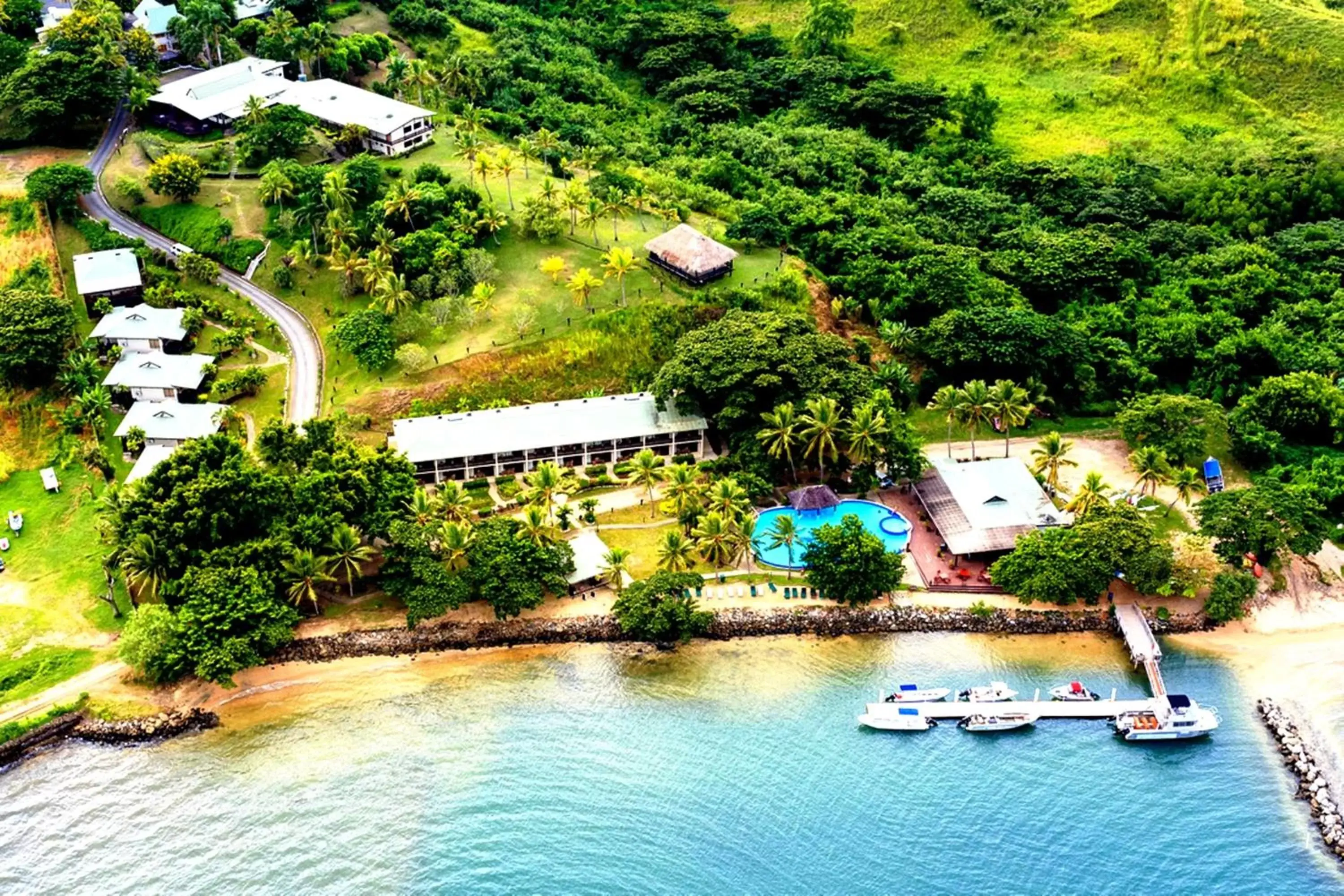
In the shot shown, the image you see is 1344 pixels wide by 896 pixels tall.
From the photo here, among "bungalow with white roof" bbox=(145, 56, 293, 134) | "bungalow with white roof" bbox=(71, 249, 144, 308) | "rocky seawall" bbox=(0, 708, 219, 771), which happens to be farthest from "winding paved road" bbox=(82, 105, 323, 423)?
"rocky seawall" bbox=(0, 708, 219, 771)

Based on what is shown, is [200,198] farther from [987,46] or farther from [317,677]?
[987,46]

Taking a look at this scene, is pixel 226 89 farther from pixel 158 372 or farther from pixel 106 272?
pixel 158 372

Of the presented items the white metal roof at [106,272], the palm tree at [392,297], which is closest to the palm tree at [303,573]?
the palm tree at [392,297]

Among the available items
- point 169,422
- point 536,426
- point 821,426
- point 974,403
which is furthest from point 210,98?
point 974,403

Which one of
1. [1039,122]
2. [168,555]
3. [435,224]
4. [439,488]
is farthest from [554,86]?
[168,555]

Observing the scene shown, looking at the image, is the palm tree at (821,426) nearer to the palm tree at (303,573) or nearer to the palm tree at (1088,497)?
the palm tree at (1088,497)
